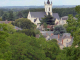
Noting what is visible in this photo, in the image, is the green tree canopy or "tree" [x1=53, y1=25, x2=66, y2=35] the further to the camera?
"tree" [x1=53, y1=25, x2=66, y2=35]

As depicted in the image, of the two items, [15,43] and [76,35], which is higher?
[76,35]

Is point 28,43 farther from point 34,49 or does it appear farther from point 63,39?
point 63,39

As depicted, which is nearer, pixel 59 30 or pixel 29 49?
pixel 29 49

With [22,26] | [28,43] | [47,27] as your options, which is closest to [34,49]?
[28,43]

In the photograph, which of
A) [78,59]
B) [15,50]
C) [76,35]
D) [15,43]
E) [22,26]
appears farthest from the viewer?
[22,26]

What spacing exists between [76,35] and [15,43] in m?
9.97

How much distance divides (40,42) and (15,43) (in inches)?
139

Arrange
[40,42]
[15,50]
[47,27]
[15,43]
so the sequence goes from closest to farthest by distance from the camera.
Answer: [15,50], [15,43], [40,42], [47,27]

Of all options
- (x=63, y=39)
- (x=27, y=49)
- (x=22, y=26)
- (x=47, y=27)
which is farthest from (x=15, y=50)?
(x=47, y=27)

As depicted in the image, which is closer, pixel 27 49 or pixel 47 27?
pixel 27 49

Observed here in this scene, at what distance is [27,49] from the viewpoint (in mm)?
20047

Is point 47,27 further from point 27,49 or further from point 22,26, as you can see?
point 27,49

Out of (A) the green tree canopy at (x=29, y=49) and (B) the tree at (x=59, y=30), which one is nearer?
(A) the green tree canopy at (x=29, y=49)

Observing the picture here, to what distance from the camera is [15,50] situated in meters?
19.6
